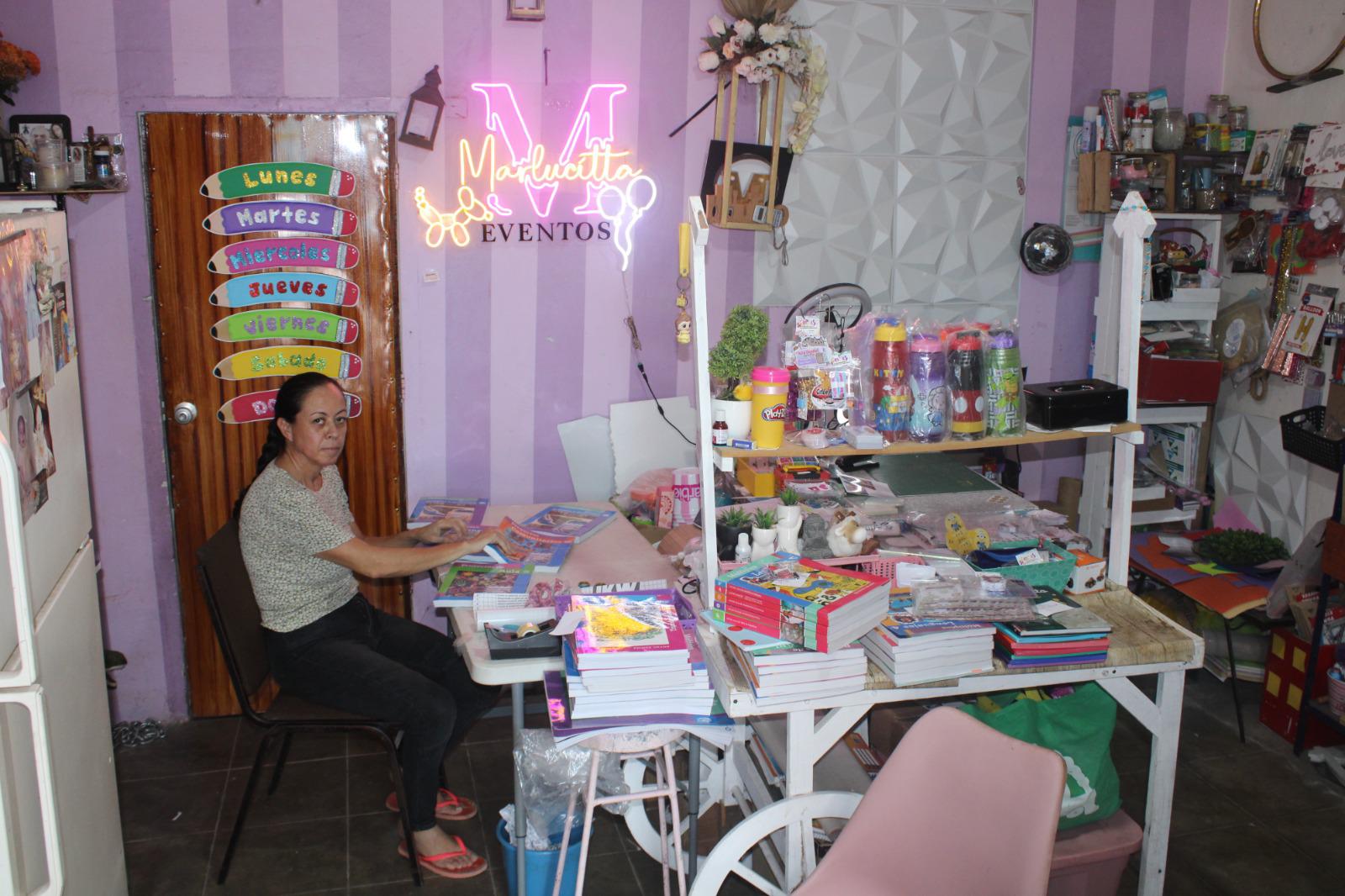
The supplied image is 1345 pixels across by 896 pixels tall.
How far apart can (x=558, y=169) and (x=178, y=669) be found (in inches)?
96.7

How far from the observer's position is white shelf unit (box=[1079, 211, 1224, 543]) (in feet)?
15.8

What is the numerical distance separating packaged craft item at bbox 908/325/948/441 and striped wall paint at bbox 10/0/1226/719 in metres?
1.66

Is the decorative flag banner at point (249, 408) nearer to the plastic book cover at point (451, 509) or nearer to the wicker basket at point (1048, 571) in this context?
the plastic book cover at point (451, 509)

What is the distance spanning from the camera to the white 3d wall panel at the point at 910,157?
451cm

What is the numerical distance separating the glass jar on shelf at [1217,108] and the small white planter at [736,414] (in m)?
3.16

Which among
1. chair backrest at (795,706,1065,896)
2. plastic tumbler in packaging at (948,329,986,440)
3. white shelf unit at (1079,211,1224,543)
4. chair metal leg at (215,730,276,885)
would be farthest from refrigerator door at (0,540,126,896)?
white shelf unit at (1079,211,1224,543)

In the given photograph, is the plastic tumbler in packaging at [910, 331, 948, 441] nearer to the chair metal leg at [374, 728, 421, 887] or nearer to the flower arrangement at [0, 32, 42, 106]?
the chair metal leg at [374, 728, 421, 887]

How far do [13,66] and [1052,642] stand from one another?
3704 millimetres

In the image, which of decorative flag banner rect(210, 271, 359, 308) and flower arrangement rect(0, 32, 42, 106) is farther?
decorative flag banner rect(210, 271, 359, 308)

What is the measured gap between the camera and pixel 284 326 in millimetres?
4191

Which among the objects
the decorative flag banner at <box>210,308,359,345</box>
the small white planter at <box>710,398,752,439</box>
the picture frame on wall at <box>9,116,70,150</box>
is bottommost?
the small white planter at <box>710,398,752,439</box>

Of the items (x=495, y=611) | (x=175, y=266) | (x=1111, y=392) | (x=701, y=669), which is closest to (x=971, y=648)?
(x=701, y=669)

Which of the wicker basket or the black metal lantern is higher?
the black metal lantern

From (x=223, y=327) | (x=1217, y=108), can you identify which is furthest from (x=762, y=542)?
(x=1217, y=108)
